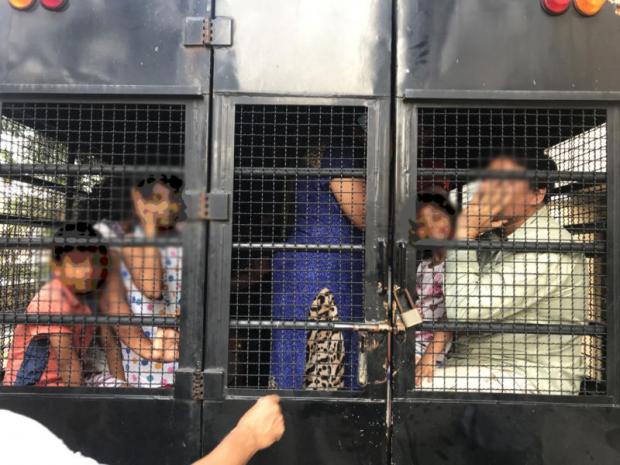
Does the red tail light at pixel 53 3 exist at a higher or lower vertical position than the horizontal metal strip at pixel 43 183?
higher

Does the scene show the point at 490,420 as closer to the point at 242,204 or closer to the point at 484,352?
the point at 484,352

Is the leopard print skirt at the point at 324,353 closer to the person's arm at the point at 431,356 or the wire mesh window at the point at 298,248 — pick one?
the wire mesh window at the point at 298,248

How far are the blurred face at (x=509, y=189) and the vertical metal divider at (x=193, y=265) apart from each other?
115 cm

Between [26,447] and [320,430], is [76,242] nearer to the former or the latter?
[26,447]

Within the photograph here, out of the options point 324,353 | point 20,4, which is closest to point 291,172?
point 324,353

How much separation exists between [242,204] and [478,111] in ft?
3.52

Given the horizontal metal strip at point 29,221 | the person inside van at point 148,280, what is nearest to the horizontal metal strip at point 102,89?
the person inside van at point 148,280

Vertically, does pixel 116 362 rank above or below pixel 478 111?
below

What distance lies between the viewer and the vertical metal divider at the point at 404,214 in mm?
1805

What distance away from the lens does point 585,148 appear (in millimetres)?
1938

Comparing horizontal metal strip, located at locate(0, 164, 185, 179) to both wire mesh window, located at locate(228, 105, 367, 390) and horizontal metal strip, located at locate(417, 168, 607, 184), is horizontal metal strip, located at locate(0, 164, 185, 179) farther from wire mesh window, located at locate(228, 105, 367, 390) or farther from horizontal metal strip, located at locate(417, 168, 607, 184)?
horizontal metal strip, located at locate(417, 168, 607, 184)

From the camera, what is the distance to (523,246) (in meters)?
1.83

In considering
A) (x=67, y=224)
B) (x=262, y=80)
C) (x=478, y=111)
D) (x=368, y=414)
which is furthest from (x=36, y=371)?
(x=478, y=111)

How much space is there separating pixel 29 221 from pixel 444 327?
1828 millimetres
